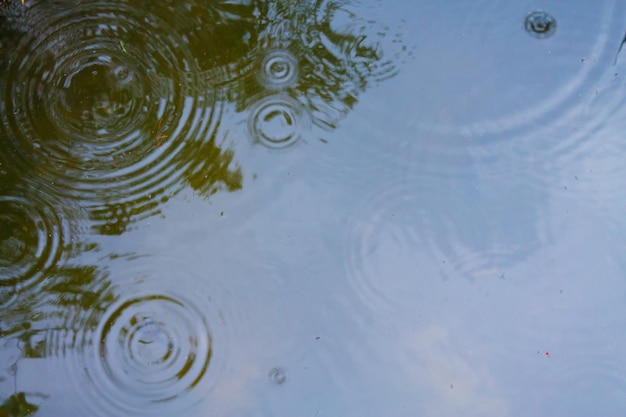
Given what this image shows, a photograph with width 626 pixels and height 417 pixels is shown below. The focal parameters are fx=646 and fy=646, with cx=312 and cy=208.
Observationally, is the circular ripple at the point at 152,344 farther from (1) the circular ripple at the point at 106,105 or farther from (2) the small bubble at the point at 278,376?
(1) the circular ripple at the point at 106,105

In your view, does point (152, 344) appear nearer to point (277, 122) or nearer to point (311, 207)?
point (311, 207)

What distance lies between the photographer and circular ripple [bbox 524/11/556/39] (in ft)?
8.30

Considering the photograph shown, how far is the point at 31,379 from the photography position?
7.05 feet

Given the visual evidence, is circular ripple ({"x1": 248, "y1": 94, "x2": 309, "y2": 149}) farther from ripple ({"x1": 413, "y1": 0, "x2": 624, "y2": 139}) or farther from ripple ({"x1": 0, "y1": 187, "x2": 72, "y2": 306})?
ripple ({"x1": 0, "y1": 187, "x2": 72, "y2": 306})

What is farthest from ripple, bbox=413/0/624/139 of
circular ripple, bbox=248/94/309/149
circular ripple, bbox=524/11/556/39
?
circular ripple, bbox=248/94/309/149

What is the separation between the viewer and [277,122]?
2387 mm

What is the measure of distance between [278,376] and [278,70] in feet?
3.69

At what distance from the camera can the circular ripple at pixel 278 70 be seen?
2.43 metres

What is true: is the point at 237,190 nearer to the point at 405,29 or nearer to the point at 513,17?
the point at 405,29

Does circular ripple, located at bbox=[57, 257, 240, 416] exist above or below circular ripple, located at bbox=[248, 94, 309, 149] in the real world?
below

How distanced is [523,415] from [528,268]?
50cm

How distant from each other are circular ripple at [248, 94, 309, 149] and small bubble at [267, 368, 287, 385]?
2.62 ft

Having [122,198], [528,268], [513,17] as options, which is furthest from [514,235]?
[122,198]

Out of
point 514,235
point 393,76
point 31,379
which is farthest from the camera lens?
point 393,76
